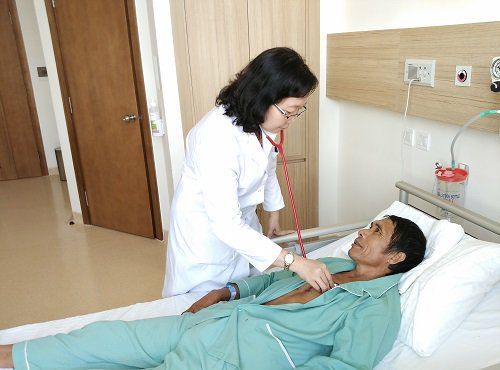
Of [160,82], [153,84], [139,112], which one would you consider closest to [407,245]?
[160,82]

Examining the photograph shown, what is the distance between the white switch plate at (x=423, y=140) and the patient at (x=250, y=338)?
2.41ft

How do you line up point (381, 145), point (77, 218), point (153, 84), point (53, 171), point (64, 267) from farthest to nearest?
point (53, 171)
point (77, 218)
point (64, 267)
point (153, 84)
point (381, 145)

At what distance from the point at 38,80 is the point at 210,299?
14.5ft

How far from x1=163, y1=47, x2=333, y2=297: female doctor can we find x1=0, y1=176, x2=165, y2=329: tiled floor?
4.12ft

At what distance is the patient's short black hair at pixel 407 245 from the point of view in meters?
1.51

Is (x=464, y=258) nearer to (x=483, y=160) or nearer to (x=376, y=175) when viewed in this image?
(x=483, y=160)

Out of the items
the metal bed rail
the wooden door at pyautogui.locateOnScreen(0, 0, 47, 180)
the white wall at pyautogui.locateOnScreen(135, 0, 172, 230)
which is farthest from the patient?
the wooden door at pyautogui.locateOnScreen(0, 0, 47, 180)

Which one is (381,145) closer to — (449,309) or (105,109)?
(449,309)

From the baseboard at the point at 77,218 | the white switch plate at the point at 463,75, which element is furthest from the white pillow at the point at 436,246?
the baseboard at the point at 77,218

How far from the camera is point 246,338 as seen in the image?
4.29 ft

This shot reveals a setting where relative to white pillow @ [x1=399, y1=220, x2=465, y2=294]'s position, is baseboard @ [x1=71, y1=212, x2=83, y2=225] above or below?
below

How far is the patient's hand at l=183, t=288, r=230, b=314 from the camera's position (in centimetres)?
156

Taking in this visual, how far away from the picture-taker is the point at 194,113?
2531 millimetres

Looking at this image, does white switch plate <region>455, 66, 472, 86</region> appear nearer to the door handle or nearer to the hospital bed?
the hospital bed
